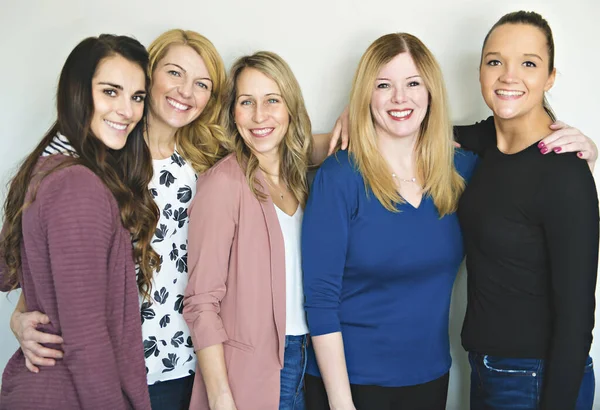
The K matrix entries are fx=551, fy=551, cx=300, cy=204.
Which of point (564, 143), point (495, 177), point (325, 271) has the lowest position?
point (325, 271)

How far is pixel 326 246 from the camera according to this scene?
1.77 m

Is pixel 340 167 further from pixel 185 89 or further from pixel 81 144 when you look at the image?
pixel 81 144

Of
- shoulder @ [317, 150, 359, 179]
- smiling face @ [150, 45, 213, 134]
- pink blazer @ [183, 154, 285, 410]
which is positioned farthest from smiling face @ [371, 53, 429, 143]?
smiling face @ [150, 45, 213, 134]

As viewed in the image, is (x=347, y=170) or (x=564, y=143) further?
(x=347, y=170)

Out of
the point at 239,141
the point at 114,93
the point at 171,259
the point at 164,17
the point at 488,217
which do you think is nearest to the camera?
the point at 114,93

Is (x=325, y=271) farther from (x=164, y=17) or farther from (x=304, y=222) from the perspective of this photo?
(x=164, y=17)

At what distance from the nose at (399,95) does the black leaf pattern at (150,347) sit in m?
1.14

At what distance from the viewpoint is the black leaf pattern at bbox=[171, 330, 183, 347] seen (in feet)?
6.22

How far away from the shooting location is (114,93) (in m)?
1.64

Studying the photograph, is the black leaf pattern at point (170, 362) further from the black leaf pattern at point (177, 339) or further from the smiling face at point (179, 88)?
the smiling face at point (179, 88)

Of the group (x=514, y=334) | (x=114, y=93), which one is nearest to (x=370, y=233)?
(x=514, y=334)

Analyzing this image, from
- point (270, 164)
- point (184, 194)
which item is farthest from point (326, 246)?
point (184, 194)

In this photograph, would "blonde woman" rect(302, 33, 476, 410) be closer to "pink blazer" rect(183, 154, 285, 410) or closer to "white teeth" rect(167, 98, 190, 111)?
"pink blazer" rect(183, 154, 285, 410)

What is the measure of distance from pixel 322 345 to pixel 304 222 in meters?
0.40
